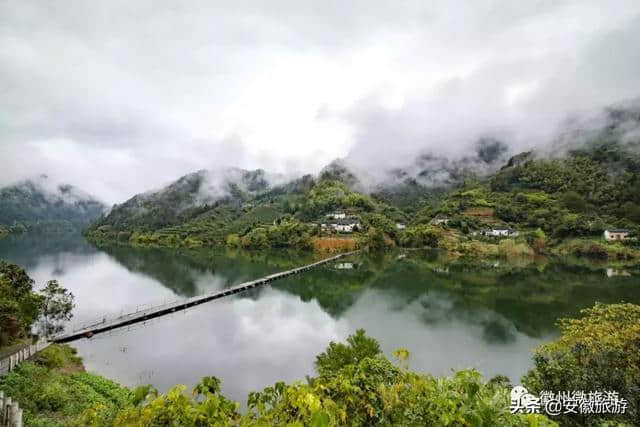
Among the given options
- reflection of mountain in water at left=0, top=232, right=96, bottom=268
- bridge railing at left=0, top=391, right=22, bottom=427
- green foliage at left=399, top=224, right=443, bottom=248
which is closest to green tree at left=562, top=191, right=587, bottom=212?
green foliage at left=399, top=224, right=443, bottom=248

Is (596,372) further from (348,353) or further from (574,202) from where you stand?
(574,202)

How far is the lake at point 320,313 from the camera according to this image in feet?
62.3

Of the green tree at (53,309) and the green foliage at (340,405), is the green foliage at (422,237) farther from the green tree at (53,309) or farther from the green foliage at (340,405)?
the green foliage at (340,405)

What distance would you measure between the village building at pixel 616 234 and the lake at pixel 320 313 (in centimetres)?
1540

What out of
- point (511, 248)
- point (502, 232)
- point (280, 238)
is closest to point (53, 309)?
point (280, 238)

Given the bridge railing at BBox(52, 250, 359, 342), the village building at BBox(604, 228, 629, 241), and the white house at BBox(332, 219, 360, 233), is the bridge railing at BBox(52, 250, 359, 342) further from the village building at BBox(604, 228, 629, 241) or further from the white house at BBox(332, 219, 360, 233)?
the village building at BBox(604, 228, 629, 241)

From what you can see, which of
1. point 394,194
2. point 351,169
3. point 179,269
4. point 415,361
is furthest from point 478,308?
point 351,169

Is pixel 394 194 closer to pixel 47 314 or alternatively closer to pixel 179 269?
pixel 179 269

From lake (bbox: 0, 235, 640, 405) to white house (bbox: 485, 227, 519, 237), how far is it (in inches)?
712

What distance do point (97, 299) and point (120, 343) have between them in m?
Result: 16.3

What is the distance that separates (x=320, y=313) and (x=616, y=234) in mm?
66094

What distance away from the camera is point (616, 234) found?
221 feet

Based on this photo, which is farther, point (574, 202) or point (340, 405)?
point (574, 202)

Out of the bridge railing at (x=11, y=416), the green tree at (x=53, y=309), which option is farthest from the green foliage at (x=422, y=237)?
the bridge railing at (x=11, y=416)
